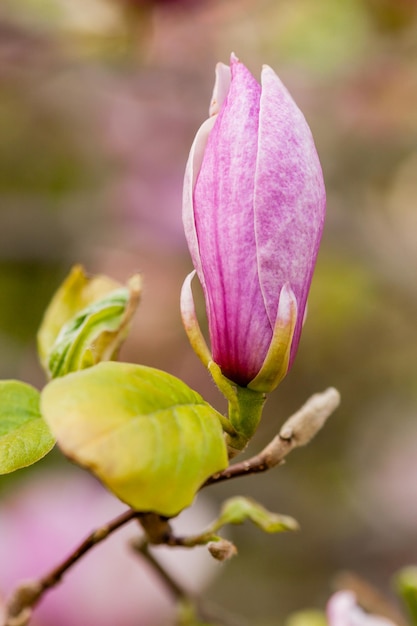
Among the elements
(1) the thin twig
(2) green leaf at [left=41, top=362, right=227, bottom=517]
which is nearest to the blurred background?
(1) the thin twig

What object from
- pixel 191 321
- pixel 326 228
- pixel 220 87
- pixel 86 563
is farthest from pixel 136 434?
pixel 326 228

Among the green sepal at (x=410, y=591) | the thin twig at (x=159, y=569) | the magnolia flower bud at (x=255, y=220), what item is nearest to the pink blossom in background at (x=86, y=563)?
the thin twig at (x=159, y=569)

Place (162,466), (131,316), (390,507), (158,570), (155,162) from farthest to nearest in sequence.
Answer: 1. (155,162)
2. (390,507)
3. (158,570)
4. (131,316)
5. (162,466)

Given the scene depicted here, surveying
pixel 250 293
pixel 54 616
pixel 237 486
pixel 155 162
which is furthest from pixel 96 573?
pixel 155 162

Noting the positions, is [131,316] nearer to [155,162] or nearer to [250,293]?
[250,293]

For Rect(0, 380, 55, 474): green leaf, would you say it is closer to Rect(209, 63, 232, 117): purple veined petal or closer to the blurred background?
Rect(209, 63, 232, 117): purple veined petal

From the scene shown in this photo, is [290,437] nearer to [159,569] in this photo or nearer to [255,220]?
[255,220]
